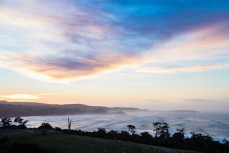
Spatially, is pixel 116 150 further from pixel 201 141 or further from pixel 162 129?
pixel 162 129

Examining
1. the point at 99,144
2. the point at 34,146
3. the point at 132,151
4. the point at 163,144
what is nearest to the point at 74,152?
the point at 34,146

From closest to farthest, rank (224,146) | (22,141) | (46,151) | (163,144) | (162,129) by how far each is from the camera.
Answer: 1. (46,151)
2. (22,141)
3. (163,144)
4. (224,146)
5. (162,129)

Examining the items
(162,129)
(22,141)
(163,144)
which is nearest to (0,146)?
(22,141)

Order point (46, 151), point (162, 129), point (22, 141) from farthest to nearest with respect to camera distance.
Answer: point (162, 129) < point (22, 141) < point (46, 151)

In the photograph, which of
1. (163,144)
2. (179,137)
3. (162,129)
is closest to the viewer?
(163,144)

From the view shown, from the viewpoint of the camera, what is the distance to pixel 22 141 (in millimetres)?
25469

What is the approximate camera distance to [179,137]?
57.8m

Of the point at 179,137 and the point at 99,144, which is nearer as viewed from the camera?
the point at 99,144

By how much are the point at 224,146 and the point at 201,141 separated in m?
3.95

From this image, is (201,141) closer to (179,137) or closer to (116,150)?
(179,137)

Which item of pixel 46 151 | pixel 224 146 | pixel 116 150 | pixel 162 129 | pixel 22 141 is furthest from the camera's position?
pixel 162 129

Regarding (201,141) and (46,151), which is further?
(201,141)

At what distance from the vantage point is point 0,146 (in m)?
24.3

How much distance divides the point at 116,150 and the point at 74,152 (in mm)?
5796
